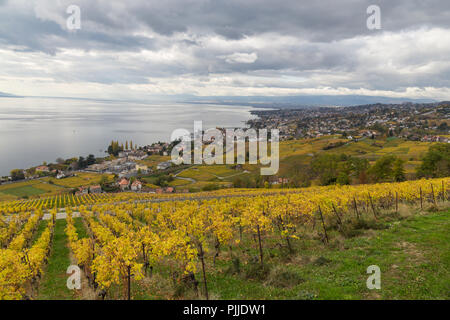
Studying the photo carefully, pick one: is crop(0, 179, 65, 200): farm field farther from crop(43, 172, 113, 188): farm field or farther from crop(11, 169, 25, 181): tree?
crop(11, 169, 25, 181): tree

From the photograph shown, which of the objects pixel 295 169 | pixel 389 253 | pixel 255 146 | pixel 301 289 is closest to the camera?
pixel 301 289

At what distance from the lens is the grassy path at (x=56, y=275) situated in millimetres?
9977

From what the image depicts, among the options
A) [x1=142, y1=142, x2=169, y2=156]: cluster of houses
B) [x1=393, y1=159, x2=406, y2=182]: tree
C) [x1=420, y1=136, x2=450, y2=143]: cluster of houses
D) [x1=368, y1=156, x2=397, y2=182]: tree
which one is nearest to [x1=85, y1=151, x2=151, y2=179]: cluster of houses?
[x1=142, y1=142, x2=169, y2=156]: cluster of houses

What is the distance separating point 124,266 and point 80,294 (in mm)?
3556

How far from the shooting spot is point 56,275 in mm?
12281

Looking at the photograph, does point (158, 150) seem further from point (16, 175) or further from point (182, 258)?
point (182, 258)

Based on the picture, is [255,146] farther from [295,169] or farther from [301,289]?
[301,289]

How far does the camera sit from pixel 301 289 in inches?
303

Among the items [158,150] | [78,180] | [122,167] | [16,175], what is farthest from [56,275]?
[158,150]

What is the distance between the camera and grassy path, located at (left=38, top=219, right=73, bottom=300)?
9977mm
